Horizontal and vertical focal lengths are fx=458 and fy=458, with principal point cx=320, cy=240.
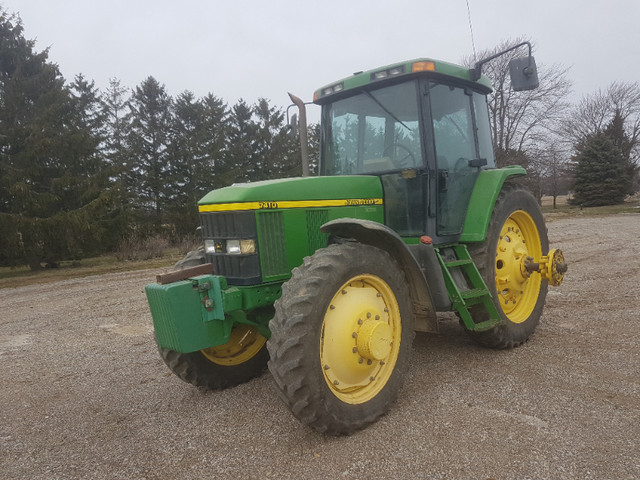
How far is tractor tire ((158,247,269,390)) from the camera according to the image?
3494 mm

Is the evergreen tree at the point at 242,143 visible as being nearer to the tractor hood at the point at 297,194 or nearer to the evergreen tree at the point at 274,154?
the evergreen tree at the point at 274,154

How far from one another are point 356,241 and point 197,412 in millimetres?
1715

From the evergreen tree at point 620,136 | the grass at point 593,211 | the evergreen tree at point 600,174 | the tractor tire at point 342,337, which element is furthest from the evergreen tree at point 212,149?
the evergreen tree at point 620,136

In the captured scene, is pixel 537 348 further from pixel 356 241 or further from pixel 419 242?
pixel 356 241

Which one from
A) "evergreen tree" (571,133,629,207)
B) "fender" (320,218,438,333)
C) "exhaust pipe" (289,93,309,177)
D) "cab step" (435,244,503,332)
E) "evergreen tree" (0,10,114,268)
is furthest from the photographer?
"evergreen tree" (571,133,629,207)

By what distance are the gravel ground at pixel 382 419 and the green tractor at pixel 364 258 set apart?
0.78 feet

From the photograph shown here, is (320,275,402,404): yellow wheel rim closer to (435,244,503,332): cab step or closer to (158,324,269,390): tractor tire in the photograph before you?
(435,244,503,332): cab step

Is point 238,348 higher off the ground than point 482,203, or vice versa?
point 482,203

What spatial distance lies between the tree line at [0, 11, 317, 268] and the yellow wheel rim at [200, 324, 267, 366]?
7363 mm

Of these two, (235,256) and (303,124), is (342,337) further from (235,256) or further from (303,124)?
(303,124)

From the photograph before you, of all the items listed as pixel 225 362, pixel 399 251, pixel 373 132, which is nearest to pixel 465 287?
pixel 399 251

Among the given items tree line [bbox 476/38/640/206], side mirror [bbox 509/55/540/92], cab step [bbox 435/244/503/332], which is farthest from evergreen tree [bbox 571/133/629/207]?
cab step [bbox 435/244/503/332]

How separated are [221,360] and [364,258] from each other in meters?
1.57

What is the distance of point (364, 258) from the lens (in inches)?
118
